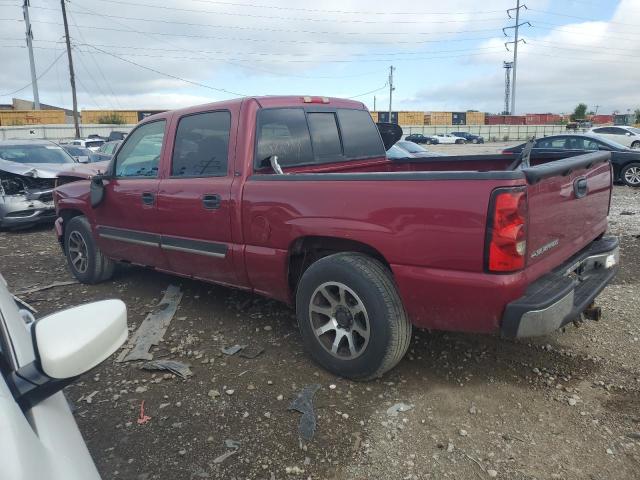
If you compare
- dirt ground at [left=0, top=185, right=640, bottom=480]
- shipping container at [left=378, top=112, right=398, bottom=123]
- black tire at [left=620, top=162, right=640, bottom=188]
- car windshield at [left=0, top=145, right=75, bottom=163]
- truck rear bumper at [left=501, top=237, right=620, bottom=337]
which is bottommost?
dirt ground at [left=0, top=185, right=640, bottom=480]

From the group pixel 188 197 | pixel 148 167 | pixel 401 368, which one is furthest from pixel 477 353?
pixel 148 167

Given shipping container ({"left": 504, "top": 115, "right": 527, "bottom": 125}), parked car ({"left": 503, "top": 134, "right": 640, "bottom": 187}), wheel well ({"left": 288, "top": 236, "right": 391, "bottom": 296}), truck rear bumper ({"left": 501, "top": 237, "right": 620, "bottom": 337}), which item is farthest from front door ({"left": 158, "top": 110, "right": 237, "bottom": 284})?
shipping container ({"left": 504, "top": 115, "right": 527, "bottom": 125})

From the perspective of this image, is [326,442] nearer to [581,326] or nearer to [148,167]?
[581,326]

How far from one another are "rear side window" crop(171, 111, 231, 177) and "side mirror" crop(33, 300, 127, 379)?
2361mm

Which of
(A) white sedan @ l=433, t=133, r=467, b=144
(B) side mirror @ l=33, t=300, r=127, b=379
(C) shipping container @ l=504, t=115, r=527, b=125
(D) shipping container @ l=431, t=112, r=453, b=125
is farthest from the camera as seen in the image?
(D) shipping container @ l=431, t=112, r=453, b=125

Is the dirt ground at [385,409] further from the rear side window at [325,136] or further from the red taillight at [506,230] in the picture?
the rear side window at [325,136]

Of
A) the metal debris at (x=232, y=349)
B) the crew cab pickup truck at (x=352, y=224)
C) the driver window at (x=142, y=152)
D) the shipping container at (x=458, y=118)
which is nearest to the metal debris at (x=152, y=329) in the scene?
the crew cab pickup truck at (x=352, y=224)

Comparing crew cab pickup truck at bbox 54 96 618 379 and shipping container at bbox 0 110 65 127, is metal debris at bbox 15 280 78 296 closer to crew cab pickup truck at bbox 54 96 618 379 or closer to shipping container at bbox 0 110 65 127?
crew cab pickup truck at bbox 54 96 618 379

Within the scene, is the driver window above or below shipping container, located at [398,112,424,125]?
below

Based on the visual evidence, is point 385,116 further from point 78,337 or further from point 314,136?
point 78,337

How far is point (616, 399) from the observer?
3.00m

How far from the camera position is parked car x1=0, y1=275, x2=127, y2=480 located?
1.12m

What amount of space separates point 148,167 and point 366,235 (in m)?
2.52

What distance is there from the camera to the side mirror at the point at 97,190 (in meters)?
4.90
